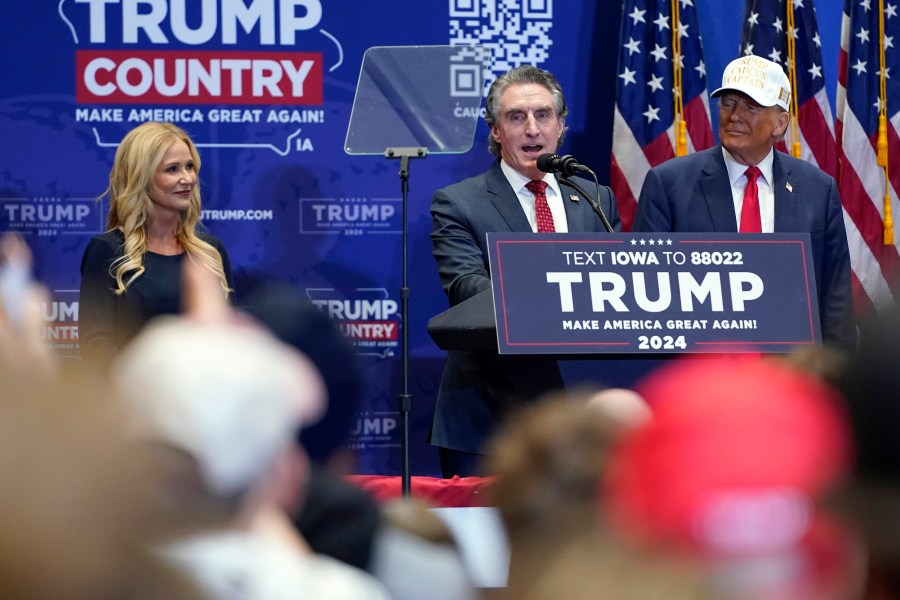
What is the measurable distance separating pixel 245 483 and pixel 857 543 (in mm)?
424

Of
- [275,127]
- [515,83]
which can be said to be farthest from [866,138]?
[275,127]

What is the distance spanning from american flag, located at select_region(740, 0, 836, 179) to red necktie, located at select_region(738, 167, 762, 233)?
6.08ft

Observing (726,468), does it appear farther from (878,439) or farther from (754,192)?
(754,192)

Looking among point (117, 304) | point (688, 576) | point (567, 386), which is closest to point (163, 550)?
point (688, 576)

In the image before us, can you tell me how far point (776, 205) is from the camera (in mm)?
3988

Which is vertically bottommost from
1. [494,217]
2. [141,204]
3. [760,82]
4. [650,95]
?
[494,217]

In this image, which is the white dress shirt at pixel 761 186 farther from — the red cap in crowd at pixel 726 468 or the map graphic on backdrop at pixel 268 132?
the red cap in crowd at pixel 726 468

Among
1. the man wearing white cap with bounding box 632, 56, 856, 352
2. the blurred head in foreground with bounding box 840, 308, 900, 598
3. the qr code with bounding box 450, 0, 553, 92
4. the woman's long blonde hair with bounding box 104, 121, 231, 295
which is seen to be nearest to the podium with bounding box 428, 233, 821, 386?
the man wearing white cap with bounding box 632, 56, 856, 352

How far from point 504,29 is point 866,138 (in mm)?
1807

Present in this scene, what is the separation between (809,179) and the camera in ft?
13.3

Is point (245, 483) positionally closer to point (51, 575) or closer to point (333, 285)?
point (51, 575)

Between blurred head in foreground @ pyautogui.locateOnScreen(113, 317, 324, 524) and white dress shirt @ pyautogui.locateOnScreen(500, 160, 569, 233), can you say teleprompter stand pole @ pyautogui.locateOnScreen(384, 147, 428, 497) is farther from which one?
blurred head in foreground @ pyautogui.locateOnScreen(113, 317, 324, 524)

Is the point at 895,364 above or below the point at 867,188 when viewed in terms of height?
below

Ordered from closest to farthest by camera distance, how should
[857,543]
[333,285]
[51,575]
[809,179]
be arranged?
[51,575] → [857,543] → [809,179] → [333,285]
